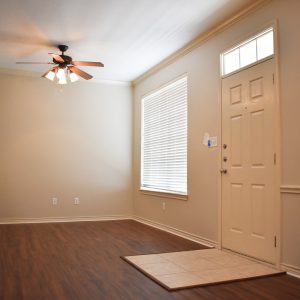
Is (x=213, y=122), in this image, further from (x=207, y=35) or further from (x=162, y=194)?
(x=162, y=194)

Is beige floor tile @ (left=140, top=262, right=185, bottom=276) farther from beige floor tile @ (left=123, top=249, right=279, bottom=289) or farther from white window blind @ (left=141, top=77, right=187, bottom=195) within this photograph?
white window blind @ (left=141, top=77, right=187, bottom=195)

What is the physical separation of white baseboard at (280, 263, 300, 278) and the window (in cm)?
212

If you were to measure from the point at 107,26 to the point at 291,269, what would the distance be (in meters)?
3.55

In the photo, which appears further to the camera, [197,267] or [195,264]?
[195,264]

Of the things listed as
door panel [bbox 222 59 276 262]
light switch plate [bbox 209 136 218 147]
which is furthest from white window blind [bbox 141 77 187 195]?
door panel [bbox 222 59 276 262]

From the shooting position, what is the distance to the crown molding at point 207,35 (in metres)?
4.03

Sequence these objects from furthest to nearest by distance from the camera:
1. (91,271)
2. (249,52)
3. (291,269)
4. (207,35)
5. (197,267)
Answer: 1. (207,35)
2. (249,52)
3. (197,267)
4. (91,271)
5. (291,269)

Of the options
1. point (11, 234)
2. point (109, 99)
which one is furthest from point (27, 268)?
point (109, 99)

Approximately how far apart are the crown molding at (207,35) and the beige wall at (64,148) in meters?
1.25

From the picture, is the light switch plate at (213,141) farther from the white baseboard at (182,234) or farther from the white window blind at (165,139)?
the white baseboard at (182,234)

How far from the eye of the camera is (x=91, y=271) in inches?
140

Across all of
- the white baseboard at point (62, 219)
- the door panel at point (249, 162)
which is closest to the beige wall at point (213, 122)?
the door panel at point (249, 162)

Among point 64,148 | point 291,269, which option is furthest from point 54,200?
point 291,269

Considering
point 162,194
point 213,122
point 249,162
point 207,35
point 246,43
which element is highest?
point 207,35
